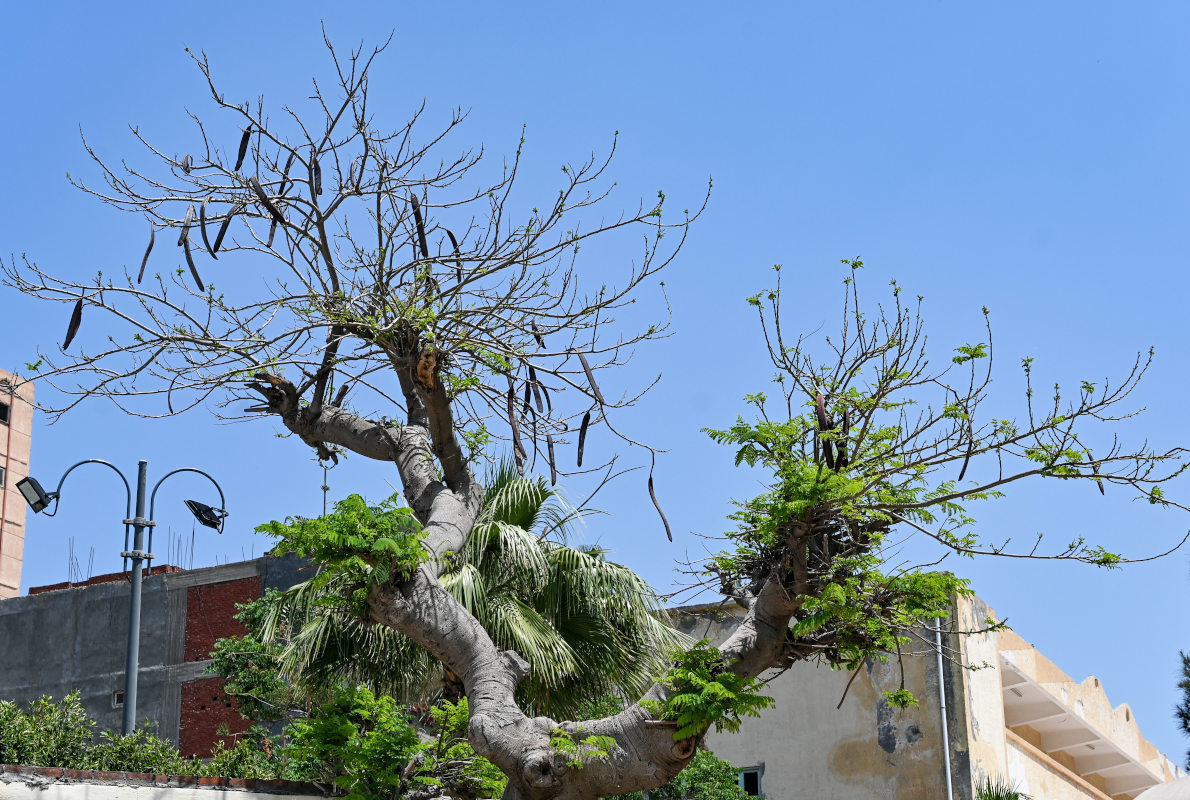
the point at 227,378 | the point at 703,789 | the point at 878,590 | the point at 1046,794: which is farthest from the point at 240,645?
the point at 1046,794

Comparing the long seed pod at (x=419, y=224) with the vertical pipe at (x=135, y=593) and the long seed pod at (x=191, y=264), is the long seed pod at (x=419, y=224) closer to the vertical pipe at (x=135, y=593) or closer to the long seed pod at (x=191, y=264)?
the long seed pod at (x=191, y=264)

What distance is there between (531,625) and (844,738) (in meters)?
9.11

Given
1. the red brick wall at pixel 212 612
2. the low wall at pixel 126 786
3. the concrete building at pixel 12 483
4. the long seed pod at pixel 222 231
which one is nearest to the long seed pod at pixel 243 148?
the long seed pod at pixel 222 231

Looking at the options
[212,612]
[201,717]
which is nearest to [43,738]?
[201,717]

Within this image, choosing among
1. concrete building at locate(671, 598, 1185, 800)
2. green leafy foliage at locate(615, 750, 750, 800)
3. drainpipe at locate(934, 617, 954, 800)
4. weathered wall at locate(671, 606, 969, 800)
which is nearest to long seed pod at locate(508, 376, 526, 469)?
green leafy foliage at locate(615, 750, 750, 800)

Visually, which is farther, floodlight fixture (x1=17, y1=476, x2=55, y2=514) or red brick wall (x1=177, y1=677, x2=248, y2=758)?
red brick wall (x1=177, y1=677, x2=248, y2=758)

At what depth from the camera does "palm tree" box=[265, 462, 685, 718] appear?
1234cm

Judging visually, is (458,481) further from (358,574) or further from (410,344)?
(358,574)

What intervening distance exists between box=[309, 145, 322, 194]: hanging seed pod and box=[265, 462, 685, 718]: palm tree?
3849 mm

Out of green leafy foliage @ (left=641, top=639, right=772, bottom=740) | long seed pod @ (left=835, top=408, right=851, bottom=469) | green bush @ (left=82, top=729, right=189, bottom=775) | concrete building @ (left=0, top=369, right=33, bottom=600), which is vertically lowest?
green bush @ (left=82, top=729, right=189, bottom=775)

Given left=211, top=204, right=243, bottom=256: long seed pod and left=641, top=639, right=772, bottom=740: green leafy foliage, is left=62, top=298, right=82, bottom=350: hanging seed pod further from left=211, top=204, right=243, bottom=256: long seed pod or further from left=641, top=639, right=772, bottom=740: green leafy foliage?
left=641, top=639, right=772, bottom=740: green leafy foliage

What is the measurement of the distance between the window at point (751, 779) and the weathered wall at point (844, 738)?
84 mm

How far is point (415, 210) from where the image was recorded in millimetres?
10617

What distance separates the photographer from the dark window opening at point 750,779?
20594mm
